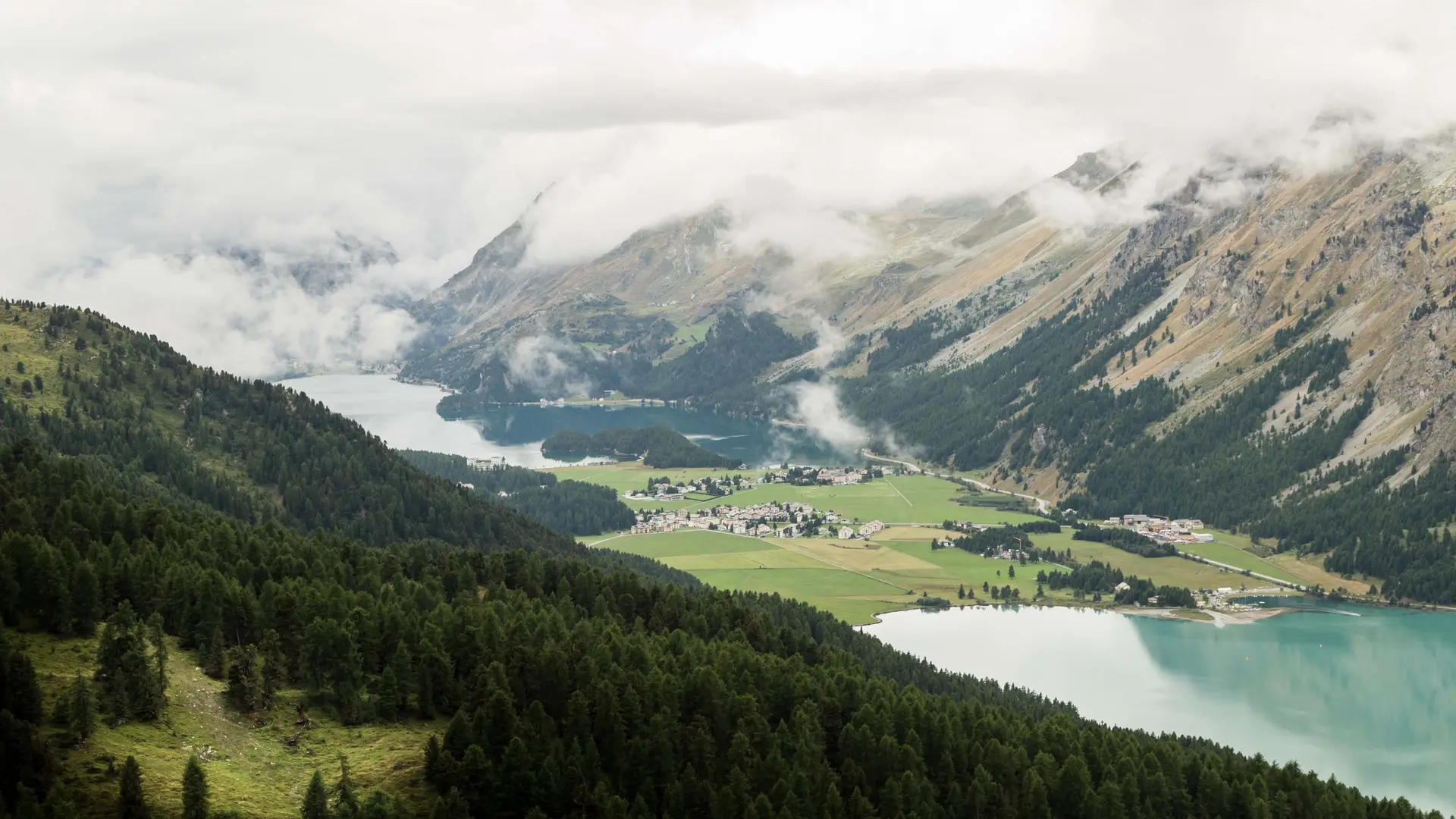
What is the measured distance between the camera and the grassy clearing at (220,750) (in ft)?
179

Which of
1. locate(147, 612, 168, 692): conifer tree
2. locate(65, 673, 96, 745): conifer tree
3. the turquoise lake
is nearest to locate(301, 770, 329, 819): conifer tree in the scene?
locate(65, 673, 96, 745): conifer tree

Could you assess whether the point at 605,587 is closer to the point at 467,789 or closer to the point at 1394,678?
the point at 467,789

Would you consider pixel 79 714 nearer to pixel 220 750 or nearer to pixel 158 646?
pixel 220 750

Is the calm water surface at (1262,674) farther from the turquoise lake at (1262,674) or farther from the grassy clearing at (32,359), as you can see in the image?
the grassy clearing at (32,359)

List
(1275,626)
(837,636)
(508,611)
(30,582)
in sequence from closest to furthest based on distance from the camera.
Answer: (30,582)
(508,611)
(837,636)
(1275,626)

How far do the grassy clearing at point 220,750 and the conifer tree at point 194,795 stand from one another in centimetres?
58

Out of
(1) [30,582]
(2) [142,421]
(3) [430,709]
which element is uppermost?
(2) [142,421]

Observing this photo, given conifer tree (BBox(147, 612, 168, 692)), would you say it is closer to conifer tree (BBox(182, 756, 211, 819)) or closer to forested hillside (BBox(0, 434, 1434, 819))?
forested hillside (BBox(0, 434, 1434, 819))

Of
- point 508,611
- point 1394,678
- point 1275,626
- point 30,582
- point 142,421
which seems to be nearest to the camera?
point 30,582

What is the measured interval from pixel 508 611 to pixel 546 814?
23.6m

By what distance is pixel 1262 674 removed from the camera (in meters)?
158

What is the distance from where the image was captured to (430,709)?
70438mm

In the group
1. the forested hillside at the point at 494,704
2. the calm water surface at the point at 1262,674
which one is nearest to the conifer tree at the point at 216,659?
the forested hillside at the point at 494,704

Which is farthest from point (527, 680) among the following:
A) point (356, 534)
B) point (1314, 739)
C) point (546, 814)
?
point (1314, 739)
